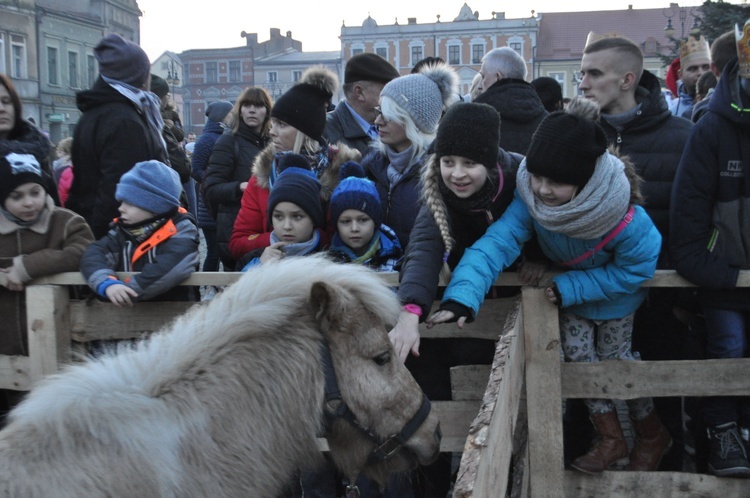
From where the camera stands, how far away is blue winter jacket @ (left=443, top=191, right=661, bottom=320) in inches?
125

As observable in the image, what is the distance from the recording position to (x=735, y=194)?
11.8 feet

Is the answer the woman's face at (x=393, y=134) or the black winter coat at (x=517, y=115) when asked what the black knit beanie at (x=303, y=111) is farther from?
the black winter coat at (x=517, y=115)

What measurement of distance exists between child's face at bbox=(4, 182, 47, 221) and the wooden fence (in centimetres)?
38

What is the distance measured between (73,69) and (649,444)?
53.0m

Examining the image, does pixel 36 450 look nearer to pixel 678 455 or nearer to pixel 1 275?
pixel 1 275

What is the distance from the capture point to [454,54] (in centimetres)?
7144

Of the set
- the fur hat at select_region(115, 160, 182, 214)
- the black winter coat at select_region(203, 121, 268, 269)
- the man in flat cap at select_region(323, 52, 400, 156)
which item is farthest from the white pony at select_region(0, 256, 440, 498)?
the black winter coat at select_region(203, 121, 268, 269)

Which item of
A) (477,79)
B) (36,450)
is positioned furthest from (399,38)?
(36,450)

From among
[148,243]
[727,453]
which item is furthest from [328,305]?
[727,453]

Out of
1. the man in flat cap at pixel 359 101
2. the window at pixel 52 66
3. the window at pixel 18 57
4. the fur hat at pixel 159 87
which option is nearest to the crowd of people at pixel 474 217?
the man in flat cap at pixel 359 101

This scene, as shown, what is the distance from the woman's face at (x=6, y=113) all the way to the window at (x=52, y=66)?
157 ft

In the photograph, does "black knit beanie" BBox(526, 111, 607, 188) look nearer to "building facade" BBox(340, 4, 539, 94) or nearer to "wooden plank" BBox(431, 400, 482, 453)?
"wooden plank" BBox(431, 400, 482, 453)

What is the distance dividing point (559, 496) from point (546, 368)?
25.1 inches

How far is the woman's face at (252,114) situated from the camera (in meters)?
6.20
